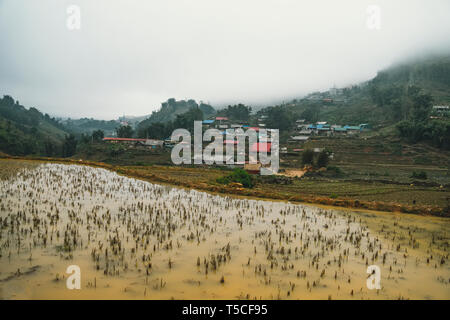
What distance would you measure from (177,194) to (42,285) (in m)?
9.19

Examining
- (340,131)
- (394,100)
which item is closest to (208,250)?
(340,131)

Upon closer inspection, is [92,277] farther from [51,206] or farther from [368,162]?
[368,162]

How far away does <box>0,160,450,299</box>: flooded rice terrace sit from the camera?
490 centimetres

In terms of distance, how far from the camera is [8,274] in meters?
5.00

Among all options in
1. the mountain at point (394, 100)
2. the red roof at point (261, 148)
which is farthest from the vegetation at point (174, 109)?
the red roof at point (261, 148)

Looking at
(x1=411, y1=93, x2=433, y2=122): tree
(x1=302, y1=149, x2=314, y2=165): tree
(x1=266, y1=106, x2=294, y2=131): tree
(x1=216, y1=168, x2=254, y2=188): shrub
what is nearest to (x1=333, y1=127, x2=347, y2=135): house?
(x1=411, y1=93, x2=433, y2=122): tree

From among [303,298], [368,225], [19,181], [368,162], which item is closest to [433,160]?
[368,162]

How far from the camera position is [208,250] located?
6.64 m

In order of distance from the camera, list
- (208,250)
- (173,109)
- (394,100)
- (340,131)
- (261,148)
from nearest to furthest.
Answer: (208,250)
(261,148)
(340,131)
(394,100)
(173,109)

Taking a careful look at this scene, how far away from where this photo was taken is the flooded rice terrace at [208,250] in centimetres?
490

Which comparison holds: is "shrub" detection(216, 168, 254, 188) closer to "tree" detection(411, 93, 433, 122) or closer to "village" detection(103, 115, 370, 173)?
"village" detection(103, 115, 370, 173)

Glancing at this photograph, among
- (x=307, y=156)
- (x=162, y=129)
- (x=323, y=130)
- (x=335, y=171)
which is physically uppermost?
(x=162, y=129)

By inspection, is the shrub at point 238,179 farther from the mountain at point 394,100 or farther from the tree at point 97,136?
the mountain at point 394,100

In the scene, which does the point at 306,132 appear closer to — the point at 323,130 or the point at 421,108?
the point at 323,130
